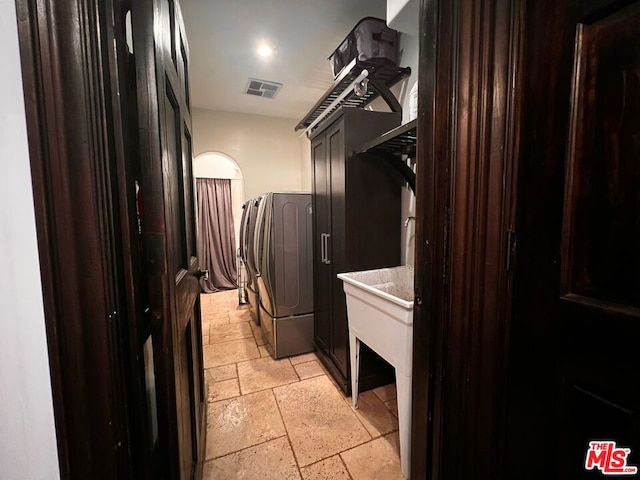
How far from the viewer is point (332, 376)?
2.15m

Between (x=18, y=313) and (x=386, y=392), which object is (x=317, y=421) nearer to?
(x=386, y=392)

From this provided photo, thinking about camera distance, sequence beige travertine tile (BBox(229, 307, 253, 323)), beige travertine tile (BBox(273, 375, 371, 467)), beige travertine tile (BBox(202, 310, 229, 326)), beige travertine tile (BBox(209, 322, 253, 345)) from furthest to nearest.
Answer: beige travertine tile (BBox(229, 307, 253, 323))
beige travertine tile (BBox(202, 310, 229, 326))
beige travertine tile (BBox(209, 322, 253, 345))
beige travertine tile (BBox(273, 375, 371, 467))

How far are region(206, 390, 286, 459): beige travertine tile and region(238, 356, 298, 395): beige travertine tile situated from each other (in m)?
0.11

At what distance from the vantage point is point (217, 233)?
5.05 m

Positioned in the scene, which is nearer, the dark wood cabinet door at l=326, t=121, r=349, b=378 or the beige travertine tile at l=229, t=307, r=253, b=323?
the dark wood cabinet door at l=326, t=121, r=349, b=378

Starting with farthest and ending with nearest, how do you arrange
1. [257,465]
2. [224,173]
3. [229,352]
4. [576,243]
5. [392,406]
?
[224,173]
[229,352]
[392,406]
[257,465]
[576,243]

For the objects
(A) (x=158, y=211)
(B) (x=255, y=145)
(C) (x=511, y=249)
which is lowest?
(C) (x=511, y=249)

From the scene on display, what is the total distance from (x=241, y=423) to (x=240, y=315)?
6.67ft

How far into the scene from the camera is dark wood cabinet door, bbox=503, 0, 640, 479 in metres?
0.55

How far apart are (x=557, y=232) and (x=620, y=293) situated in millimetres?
170

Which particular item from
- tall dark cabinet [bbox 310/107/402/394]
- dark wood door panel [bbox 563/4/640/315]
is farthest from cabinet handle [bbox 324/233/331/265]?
dark wood door panel [bbox 563/4/640/315]

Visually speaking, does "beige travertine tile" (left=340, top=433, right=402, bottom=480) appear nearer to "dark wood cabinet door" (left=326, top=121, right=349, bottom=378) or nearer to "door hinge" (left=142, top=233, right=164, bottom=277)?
"dark wood cabinet door" (left=326, top=121, right=349, bottom=378)

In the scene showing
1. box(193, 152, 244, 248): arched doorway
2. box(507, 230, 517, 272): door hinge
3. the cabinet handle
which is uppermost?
box(193, 152, 244, 248): arched doorway

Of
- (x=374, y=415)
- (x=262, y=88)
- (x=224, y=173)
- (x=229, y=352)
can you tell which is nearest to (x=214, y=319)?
(x=229, y=352)
